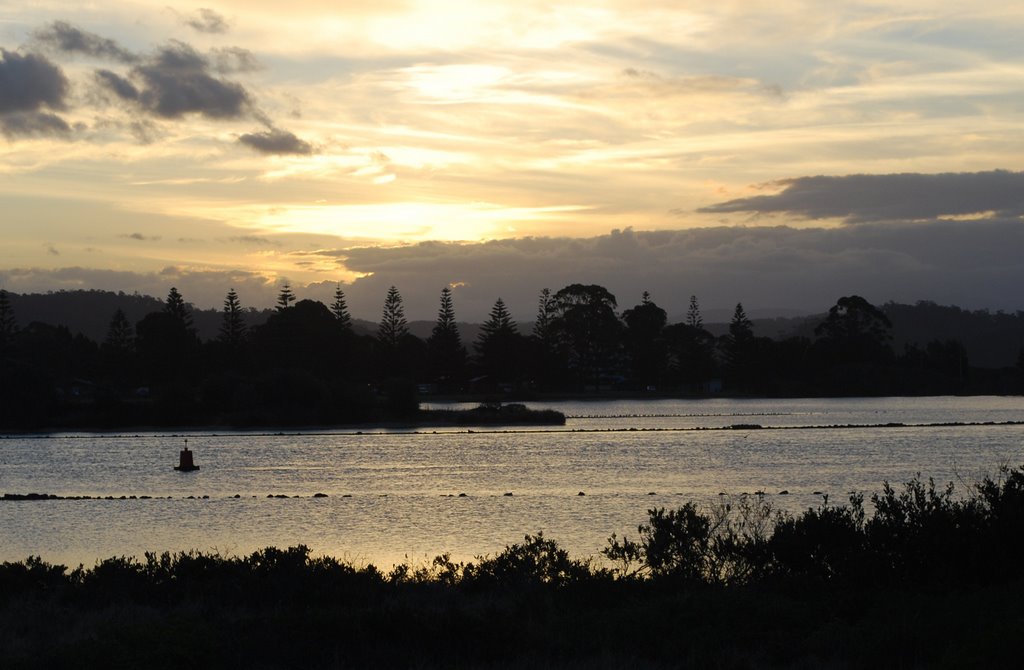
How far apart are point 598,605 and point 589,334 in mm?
114825

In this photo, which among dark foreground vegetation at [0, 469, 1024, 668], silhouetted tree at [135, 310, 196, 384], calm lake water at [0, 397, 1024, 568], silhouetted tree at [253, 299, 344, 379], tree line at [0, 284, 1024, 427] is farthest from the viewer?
silhouetted tree at [253, 299, 344, 379]

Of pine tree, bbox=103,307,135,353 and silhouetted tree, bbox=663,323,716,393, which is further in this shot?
silhouetted tree, bbox=663,323,716,393

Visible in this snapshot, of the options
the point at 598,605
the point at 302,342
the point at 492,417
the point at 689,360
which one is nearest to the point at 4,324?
the point at 302,342

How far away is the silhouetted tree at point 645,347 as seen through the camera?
129000 mm

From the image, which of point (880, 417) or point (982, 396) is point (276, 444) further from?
point (982, 396)

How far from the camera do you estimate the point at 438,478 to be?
1706 inches

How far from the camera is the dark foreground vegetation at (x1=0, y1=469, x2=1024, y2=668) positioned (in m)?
10.1

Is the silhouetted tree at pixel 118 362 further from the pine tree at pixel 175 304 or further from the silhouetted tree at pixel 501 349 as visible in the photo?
the silhouetted tree at pixel 501 349

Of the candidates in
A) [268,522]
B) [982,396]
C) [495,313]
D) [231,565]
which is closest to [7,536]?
[268,522]

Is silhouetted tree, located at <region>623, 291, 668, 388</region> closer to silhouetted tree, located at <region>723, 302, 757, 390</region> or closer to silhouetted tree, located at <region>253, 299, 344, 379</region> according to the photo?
silhouetted tree, located at <region>723, 302, 757, 390</region>

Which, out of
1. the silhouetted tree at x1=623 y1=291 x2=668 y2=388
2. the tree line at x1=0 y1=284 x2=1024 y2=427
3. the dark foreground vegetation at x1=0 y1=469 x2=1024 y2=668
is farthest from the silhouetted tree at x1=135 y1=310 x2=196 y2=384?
the dark foreground vegetation at x1=0 y1=469 x2=1024 y2=668

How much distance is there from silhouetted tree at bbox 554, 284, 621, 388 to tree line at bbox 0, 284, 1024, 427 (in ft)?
0.54

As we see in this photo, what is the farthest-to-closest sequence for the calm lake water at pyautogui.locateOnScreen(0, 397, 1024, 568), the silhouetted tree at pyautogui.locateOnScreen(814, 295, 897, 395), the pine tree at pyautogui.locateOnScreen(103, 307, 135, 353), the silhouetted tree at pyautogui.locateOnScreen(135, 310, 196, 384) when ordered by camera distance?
the silhouetted tree at pyautogui.locateOnScreen(814, 295, 897, 395) < the pine tree at pyautogui.locateOnScreen(103, 307, 135, 353) < the silhouetted tree at pyautogui.locateOnScreen(135, 310, 196, 384) < the calm lake water at pyautogui.locateOnScreen(0, 397, 1024, 568)

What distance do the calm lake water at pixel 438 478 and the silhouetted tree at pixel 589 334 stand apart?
4221cm
